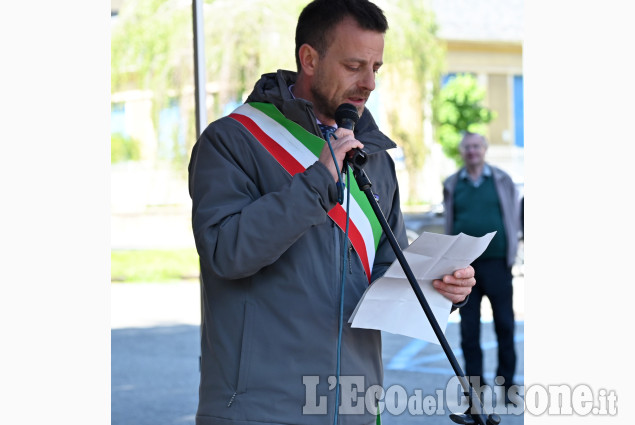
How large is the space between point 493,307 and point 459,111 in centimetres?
4142

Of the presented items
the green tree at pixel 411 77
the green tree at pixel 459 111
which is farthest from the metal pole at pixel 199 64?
the green tree at pixel 459 111

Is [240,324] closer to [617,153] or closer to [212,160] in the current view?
[212,160]

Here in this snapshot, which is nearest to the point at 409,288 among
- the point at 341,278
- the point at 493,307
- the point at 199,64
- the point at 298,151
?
the point at 341,278

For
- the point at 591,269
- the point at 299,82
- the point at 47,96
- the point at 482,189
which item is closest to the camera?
the point at 47,96

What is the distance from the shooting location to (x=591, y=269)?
10.5 feet

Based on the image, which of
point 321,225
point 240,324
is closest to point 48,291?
point 240,324

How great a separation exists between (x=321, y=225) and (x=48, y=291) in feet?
2.54

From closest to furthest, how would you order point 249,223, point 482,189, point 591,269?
point 249,223, point 591,269, point 482,189

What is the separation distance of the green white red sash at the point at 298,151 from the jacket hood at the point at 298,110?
2 cm

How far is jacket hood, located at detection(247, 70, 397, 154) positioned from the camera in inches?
109

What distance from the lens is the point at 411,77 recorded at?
1088 inches

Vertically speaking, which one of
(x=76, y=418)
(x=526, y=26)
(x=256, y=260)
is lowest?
(x=76, y=418)

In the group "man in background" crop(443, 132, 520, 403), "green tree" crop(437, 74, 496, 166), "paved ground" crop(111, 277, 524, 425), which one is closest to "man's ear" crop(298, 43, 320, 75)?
"paved ground" crop(111, 277, 524, 425)

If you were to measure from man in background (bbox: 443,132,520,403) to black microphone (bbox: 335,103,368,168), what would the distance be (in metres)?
4.66
